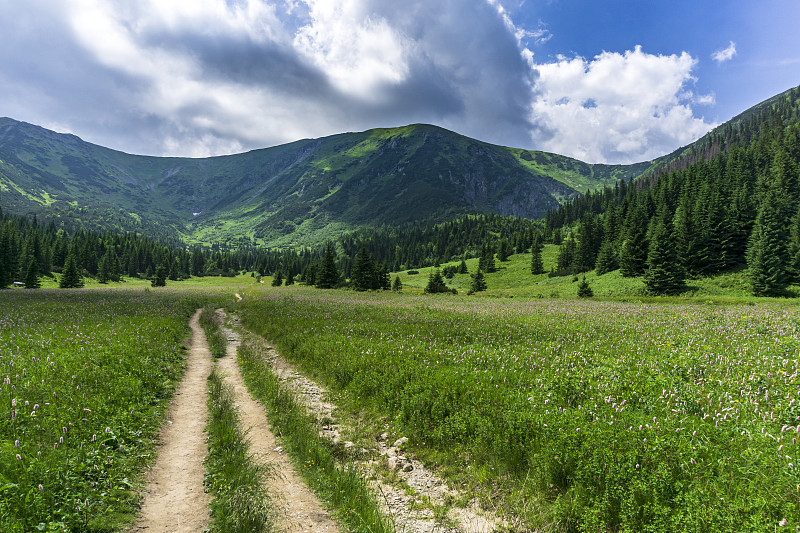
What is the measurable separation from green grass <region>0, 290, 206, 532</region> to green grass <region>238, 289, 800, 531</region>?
5597mm

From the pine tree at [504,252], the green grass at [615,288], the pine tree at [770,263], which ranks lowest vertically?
the green grass at [615,288]

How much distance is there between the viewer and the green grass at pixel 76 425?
4758 millimetres

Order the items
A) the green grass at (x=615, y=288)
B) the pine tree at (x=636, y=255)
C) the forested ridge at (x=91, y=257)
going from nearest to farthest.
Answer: the green grass at (x=615, y=288)
the pine tree at (x=636, y=255)
the forested ridge at (x=91, y=257)

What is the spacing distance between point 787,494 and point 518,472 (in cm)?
347

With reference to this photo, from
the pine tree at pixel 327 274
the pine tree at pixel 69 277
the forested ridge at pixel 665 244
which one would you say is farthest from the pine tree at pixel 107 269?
the pine tree at pixel 327 274

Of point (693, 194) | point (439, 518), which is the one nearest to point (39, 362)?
point (439, 518)

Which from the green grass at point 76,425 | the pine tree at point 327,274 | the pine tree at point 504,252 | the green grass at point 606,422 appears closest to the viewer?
the green grass at point 606,422

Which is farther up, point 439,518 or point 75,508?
point 75,508

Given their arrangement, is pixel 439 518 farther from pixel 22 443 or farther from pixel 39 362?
pixel 39 362

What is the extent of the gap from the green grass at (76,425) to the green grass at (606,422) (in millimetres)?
5597

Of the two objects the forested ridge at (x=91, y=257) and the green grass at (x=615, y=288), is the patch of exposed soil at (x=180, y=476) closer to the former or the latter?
the green grass at (x=615, y=288)

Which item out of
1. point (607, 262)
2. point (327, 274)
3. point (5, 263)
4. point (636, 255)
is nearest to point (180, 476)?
point (327, 274)

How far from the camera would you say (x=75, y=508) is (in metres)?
4.77

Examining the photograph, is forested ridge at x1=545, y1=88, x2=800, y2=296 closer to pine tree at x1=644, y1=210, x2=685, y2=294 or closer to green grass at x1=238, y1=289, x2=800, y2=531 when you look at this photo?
pine tree at x1=644, y1=210, x2=685, y2=294
